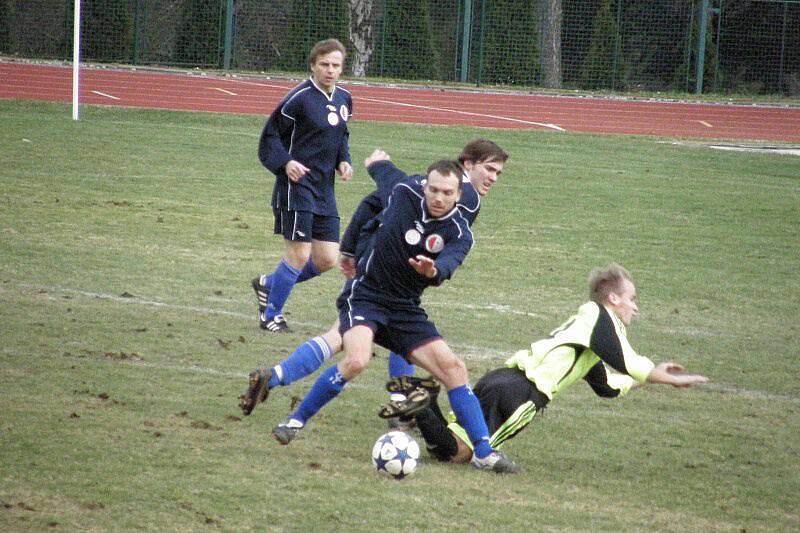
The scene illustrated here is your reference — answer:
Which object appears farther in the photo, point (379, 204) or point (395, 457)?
point (379, 204)

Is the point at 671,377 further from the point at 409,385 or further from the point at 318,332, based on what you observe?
the point at 318,332

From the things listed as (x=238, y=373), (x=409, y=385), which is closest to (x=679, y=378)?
(x=409, y=385)

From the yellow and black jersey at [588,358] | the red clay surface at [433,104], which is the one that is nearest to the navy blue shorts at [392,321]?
the yellow and black jersey at [588,358]

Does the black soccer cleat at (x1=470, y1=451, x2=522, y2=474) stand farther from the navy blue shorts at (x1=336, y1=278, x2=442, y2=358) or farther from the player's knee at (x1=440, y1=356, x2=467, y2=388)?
the navy blue shorts at (x1=336, y1=278, x2=442, y2=358)

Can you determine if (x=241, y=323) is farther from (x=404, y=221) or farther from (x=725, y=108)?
(x=725, y=108)

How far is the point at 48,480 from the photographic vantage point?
5039mm

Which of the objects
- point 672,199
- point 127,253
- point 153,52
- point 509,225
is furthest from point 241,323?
point 153,52

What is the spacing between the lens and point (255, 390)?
19.4 feet

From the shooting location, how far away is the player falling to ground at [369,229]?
6000 millimetres

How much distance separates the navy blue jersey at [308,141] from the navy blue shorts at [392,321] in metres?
2.63

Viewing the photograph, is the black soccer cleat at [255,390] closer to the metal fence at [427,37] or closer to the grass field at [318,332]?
the grass field at [318,332]

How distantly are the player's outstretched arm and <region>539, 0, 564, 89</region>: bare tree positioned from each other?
32023 millimetres

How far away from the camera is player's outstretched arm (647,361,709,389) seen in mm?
5694

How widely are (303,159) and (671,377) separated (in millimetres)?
3710
